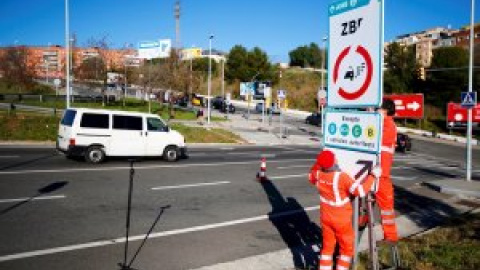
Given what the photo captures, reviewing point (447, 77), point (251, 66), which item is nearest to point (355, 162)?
point (447, 77)

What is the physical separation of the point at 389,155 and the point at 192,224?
409 cm

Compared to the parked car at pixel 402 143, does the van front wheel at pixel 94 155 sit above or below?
above

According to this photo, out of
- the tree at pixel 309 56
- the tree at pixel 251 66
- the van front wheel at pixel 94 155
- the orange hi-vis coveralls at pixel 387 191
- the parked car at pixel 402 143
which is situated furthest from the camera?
the tree at pixel 309 56

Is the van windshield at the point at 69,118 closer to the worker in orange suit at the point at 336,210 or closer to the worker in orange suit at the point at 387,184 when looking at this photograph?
the worker in orange suit at the point at 387,184

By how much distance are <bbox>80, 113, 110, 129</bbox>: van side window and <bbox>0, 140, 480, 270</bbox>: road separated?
1477mm

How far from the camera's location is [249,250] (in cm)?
793

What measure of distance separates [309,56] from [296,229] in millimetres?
120250

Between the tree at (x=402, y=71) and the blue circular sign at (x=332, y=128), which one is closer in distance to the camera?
the blue circular sign at (x=332, y=128)

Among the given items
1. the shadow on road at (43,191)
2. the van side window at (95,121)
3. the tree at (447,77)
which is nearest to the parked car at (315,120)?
the tree at (447,77)

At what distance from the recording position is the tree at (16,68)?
54688mm

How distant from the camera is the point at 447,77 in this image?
2427 inches

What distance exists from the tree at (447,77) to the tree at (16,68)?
50.9 metres

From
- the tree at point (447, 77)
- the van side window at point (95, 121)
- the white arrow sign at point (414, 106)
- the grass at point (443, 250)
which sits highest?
the tree at point (447, 77)

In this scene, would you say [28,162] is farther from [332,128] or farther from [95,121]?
[332,128]
